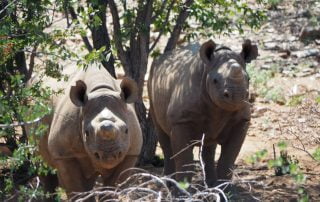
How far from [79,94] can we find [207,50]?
5.98 feet

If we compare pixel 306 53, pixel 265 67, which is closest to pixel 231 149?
pixel 265 67

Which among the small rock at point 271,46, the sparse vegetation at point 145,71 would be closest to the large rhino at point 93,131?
the sparse vegetation at point 145,71

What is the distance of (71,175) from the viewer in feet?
26.9

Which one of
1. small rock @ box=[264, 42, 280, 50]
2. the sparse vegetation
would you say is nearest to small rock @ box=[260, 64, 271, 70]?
the sparse vegetation

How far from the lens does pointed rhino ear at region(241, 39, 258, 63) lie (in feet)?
29.8

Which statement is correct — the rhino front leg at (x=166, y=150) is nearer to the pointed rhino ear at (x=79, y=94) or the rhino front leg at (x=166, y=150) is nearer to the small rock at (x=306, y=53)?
the pointed rhino ear at (x=79, y=94)

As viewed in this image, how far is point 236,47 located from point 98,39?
500 cm

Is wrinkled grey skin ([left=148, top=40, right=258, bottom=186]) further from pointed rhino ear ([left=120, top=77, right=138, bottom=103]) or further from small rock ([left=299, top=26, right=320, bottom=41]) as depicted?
small rock ([left=299, top=26, right=320, bottom=41])

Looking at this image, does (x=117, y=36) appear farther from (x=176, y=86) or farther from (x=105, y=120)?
(x=105, y=120)

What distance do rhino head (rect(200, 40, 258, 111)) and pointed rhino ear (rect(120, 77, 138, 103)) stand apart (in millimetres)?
1159

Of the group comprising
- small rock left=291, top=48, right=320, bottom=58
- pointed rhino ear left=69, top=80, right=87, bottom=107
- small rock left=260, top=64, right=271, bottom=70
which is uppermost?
small rock left=291, top=48, right=320, bottom=58

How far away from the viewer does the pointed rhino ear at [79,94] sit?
25.5ft

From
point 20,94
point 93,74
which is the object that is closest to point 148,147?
point 93,74

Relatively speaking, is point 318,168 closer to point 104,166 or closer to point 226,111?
point 226,111
